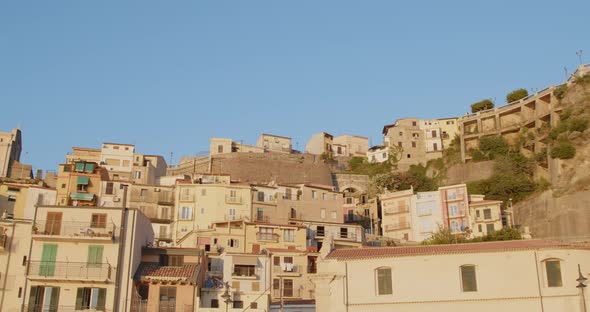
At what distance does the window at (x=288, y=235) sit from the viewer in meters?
68.6

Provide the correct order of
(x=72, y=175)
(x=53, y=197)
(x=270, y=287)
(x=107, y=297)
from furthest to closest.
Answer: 1. (x=72, y=175)
2. (x=53, y=197)
3. (x=270, y=287)
4. (x=107, y=297)

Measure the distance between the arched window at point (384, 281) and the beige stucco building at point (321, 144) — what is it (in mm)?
87255

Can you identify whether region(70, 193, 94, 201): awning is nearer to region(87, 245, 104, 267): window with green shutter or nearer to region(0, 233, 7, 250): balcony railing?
region(0, 233, 7, 250): balcony railing

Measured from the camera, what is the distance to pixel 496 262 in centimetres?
3878

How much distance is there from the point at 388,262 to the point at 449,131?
292ft

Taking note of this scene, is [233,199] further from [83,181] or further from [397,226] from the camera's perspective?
[397,226]

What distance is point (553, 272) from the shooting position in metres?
38.0

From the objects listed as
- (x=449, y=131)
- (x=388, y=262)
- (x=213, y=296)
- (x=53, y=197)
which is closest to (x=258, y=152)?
(x=449, y=131)

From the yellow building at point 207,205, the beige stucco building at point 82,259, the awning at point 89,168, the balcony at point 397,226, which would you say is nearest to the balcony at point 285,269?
the beige stucco building at point 82,259

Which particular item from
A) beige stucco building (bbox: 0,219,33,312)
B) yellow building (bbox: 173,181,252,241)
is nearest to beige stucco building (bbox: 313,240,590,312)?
beige stucco building (bbox: 0,219,33,312)

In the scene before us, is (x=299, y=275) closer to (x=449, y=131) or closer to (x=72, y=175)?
(x=72, y=175)

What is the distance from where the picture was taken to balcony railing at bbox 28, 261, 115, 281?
145 ft

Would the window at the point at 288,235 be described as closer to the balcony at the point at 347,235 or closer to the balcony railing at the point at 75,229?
the balcony at the point at 347,235

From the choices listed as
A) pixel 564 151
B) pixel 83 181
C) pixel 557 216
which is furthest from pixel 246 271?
pixel 564 151
